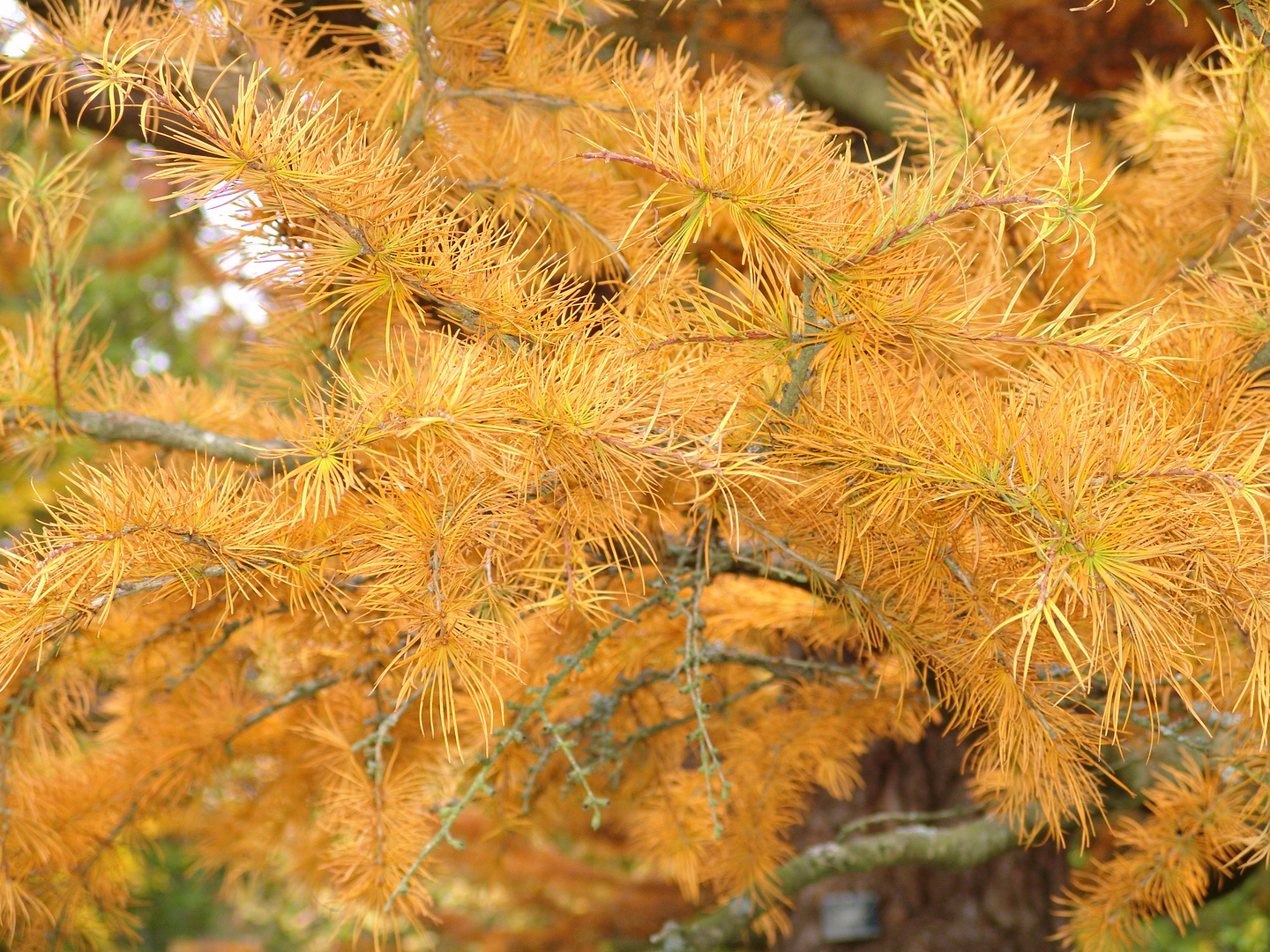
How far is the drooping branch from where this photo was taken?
113 cm

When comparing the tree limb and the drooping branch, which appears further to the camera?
the tree limb

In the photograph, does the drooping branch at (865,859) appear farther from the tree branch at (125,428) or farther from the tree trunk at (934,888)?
the tree branch at (125,428)

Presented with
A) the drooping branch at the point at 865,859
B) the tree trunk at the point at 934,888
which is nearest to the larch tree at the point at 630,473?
the drooping branch at the point at 865,859

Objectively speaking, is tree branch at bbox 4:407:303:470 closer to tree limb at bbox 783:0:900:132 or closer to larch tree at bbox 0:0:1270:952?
larch tree at bbox 0:0:1270:952

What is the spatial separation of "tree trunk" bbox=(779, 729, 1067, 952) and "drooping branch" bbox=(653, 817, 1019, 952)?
0.51 metres

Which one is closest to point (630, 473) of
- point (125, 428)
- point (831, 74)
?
point (125, 428)

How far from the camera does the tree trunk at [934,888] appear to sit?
1677 mm

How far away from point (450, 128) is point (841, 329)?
1.57ft

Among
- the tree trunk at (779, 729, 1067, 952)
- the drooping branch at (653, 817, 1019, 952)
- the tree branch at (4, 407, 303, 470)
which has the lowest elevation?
the tree trunk at (779, 729, 1067, 952)

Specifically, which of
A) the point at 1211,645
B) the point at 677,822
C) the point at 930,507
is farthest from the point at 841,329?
the point at 677,822

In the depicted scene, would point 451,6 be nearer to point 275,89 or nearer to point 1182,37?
point 275,89

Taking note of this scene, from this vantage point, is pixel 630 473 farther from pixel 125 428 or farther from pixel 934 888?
pixel 934 888

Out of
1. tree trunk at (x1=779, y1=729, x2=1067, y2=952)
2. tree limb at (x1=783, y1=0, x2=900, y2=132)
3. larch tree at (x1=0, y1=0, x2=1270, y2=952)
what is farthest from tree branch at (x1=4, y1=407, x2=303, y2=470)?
tree trunk at (x1=779, y1=729, x2=1067, y2=952)

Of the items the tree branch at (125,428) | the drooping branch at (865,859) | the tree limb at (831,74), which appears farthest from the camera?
the tree limb at (831,74)
